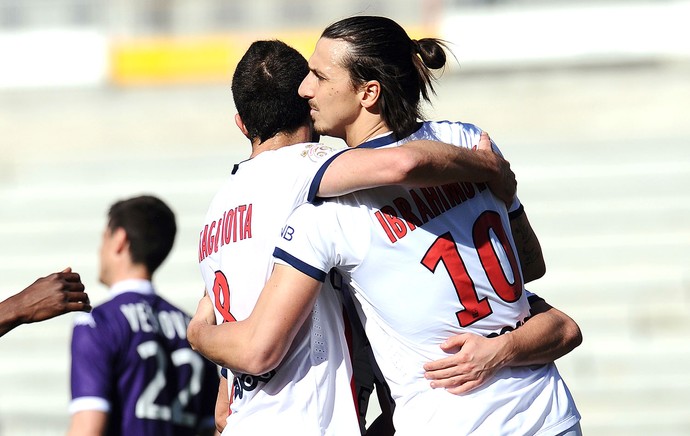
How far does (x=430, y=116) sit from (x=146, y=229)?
22.6ft

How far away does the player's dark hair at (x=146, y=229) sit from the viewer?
15.0ft

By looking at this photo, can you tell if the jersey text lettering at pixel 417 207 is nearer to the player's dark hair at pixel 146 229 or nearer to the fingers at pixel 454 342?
the fingers at pixel 454 342

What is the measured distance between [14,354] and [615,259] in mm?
6630

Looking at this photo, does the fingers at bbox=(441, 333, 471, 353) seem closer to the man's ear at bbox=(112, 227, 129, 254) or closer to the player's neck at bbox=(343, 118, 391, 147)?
the player's neck at bbox=(343, 118, 391, 147)

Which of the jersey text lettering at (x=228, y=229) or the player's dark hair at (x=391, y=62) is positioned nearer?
the player's dark hair at (x=391, y=62)

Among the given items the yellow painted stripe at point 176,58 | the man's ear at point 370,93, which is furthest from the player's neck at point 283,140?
the yellow painted stripe at point 176,58

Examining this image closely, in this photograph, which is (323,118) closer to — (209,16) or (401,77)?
(401,77)

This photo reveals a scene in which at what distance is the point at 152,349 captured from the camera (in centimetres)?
439

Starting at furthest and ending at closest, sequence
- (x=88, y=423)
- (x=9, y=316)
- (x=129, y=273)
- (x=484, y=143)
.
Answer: (x=129, y=273) → (x=88, y=423) → (x=9, y=316) → (x=484, y=143)

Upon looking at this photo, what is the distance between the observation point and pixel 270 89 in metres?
2.92

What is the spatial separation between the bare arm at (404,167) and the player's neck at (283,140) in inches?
14.2

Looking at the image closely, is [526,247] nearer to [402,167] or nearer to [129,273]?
[402,167]

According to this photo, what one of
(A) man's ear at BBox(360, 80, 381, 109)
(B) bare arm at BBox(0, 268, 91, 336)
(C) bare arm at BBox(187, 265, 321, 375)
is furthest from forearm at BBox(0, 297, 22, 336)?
(A) man's ear at BBox(360, 80, 381, 109)

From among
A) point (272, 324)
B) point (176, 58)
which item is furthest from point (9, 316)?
point (176, 58)
